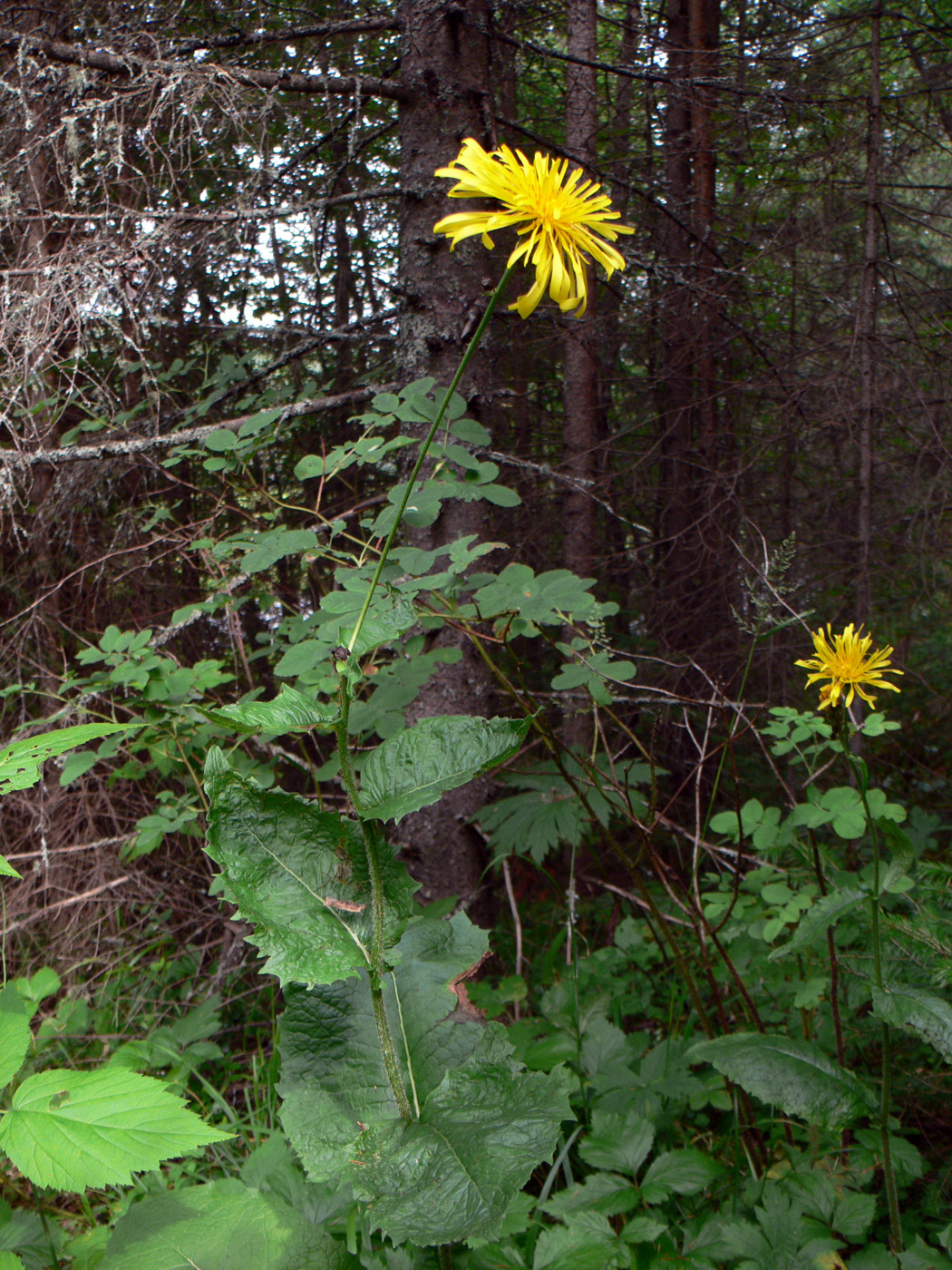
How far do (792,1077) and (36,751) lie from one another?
59.3 inches

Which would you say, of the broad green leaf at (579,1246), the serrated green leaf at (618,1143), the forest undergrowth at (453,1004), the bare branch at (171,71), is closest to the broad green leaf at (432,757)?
the forest undergrowth at (453,1004)

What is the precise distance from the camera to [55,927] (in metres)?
3.37

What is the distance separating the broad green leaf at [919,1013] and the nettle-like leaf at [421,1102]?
709mm

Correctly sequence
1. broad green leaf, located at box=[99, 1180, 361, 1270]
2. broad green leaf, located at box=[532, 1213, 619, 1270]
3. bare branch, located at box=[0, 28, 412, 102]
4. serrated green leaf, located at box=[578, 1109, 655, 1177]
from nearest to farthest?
1. broad green leaf, located at box=[99, 1180, 361, 1270]
2. broad green leaf, located at box=[532, 1213, 619, 1270]
3. serrated green leaf, located at box=[578, 1109, 655, 1177]
4. bare branch, located at box=[0, 28, 412, 102]

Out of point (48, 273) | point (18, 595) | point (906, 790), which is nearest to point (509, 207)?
point (48, 273)

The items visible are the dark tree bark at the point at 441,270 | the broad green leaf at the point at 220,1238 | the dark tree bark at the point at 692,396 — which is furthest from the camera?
the dark tree bark at the point at 692,396

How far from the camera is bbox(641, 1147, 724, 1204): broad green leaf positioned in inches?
66.5

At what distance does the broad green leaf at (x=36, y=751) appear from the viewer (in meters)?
1.18

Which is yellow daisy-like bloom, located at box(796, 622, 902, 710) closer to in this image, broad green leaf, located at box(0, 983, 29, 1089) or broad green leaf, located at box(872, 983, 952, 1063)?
broad green leaf, located at box(872, 983, 952, 1063)

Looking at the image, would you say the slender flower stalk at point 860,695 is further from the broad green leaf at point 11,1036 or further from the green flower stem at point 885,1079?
the broad green leaf at point 11,1036

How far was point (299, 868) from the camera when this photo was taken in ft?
3.39

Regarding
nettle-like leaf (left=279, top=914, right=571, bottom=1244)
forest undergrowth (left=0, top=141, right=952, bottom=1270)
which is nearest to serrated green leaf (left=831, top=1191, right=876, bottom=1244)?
forest undergrowth (left=0, top=141, right=952, bottom=1270)

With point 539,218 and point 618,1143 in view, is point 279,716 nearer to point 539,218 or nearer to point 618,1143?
point 539,218

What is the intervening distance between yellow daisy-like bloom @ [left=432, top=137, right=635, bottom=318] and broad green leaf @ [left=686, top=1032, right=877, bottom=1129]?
1450mm
